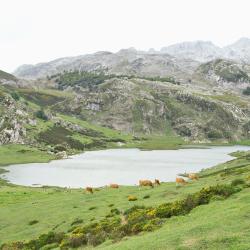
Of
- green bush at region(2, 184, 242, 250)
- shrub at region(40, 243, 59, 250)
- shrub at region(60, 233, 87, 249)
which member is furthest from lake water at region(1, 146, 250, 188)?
shrub at region(60, 233, 87, 249)

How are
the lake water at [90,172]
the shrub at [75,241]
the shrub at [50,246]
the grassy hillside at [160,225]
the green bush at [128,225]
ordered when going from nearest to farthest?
the grassy hillside at [160,225], the green bush at [128,225], the shrub at [75,241], the shrub at [50,246], the lake water at [90,172]

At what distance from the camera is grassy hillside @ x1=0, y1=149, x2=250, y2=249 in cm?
2534

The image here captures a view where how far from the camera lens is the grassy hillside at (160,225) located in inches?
998

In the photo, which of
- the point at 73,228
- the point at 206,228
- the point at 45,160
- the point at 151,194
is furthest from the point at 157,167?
the point at 206,228

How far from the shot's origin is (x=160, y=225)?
1320 inches

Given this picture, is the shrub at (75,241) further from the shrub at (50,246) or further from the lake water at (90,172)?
the lake water at (90,172)

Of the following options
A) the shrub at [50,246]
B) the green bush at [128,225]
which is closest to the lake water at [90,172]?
the green bush at [128,225]

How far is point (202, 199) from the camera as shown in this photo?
123ft

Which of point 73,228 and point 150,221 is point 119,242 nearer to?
point 150,221

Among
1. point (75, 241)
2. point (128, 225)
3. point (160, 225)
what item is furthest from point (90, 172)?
point (160, 225)

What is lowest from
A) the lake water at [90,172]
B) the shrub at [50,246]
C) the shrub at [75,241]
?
the lake water at [90,172]

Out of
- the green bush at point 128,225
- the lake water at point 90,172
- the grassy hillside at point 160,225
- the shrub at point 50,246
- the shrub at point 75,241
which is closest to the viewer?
the grassy hillside at point 160,225

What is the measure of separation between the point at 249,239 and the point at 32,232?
28249mm

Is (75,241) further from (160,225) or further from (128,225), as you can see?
(160,225)
